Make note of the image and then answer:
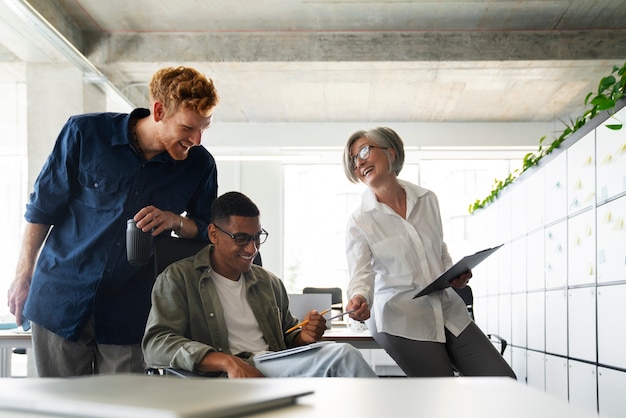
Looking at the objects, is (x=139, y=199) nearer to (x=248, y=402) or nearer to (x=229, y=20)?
(x=248, y=402)

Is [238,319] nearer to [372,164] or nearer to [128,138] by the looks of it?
[128,138]

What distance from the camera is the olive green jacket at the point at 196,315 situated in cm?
209

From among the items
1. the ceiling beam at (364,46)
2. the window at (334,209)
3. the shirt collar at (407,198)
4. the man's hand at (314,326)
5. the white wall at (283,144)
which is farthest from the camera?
the window at (334,209)

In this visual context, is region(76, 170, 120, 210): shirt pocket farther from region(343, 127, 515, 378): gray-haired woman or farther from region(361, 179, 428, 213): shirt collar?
region(361, 179, 428, 213): shirt collar

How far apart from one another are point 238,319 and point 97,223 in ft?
1.91

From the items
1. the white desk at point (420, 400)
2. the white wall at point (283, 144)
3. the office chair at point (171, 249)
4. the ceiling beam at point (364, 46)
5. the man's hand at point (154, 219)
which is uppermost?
the ceiling beam at point (364, 46)

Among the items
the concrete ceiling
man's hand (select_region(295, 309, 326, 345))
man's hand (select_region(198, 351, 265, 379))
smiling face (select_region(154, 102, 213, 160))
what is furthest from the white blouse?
the concrete ceiling

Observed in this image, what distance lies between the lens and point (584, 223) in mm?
3613

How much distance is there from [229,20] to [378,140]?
3.73 m

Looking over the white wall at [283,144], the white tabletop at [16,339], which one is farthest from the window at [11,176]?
the white wall at [283,144]

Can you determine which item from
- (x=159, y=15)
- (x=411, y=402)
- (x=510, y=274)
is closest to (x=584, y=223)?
(x=510, y=274)

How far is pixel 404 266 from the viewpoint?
267 centimetres

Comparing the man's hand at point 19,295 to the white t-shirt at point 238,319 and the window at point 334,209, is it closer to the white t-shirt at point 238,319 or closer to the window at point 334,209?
the white t-shirt at point 238,319

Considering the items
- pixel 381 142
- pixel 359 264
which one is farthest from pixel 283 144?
pixel 359 264
